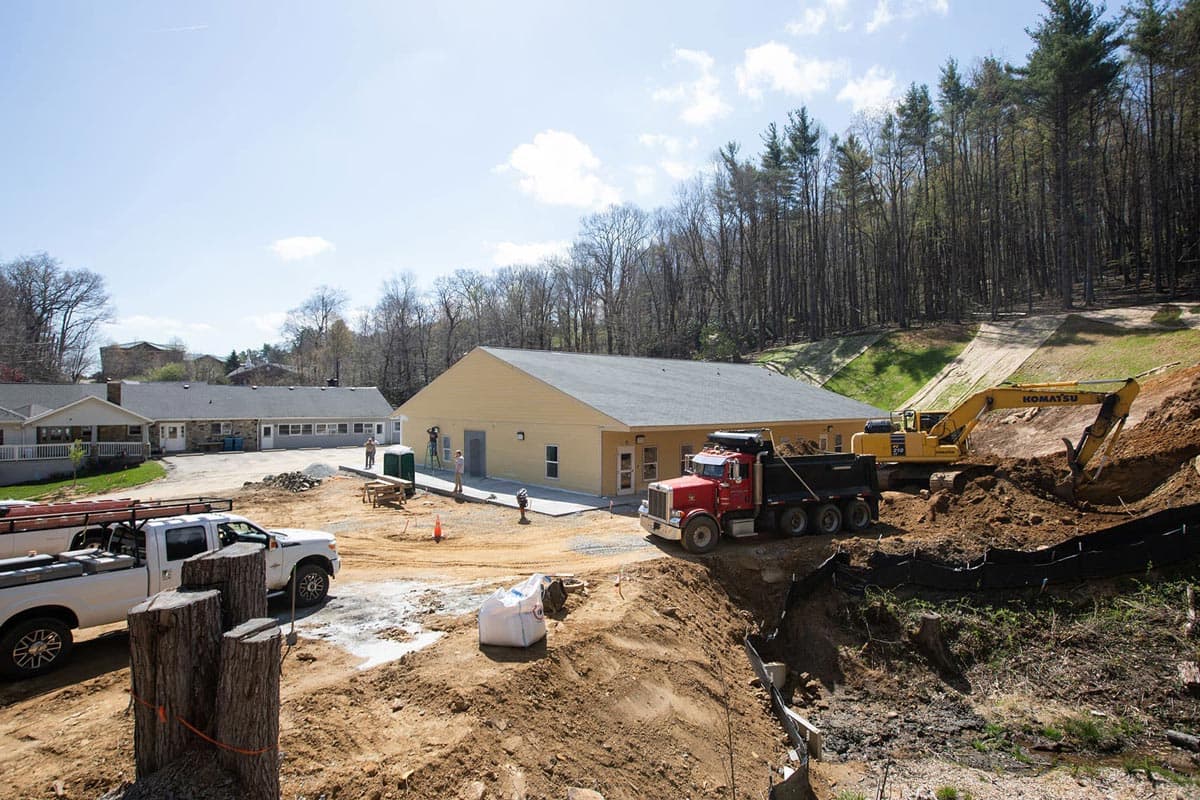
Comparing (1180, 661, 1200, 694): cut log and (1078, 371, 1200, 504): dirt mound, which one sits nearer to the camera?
(1180, 661, 1200, 694): cut log

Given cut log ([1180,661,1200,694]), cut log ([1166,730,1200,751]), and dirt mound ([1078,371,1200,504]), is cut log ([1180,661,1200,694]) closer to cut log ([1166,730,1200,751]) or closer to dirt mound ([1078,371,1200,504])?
cut log ([1166,730,1200,751])

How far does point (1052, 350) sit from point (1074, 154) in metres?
14.9

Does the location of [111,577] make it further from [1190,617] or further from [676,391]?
[676,391]

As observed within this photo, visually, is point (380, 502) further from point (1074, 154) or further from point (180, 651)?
point (1074, 154)

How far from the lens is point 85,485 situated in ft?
99.3

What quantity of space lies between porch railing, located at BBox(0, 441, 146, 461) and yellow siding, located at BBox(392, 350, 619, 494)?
20496 mm

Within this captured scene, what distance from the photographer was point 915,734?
9820 mm

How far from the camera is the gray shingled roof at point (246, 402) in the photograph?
143 ft

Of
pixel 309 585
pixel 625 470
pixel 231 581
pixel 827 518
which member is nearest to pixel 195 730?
pixel 231 581

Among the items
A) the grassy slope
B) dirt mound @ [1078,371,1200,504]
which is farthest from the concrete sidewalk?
the grassy slope

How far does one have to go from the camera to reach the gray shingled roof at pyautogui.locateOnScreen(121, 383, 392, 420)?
143 feet

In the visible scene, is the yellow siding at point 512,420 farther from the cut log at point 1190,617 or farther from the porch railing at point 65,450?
the porch railing at point 65,450

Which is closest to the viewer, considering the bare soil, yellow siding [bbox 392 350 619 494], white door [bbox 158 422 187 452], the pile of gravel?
the bare soil

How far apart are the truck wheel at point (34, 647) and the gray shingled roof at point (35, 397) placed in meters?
37.9
